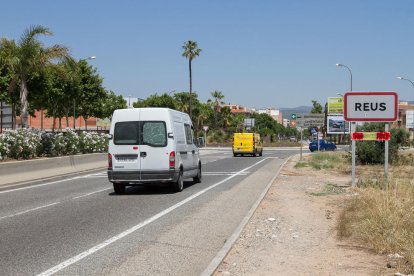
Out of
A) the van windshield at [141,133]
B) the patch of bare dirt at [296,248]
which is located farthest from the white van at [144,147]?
the patch of bare dirt at [296,248]

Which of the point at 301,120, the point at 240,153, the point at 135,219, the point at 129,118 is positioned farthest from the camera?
the point at 240,153

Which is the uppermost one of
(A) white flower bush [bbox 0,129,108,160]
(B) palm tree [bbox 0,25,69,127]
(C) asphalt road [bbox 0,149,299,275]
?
(B) palm tree [bbox 0,25,69,127]

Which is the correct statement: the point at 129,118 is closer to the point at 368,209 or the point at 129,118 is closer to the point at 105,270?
the point at 368,209

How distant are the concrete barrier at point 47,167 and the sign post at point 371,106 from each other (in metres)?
11.3

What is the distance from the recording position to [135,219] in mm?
10734

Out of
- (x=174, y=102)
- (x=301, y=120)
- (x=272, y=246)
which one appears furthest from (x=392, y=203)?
(x=174, y=102)

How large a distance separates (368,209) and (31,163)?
14301mm

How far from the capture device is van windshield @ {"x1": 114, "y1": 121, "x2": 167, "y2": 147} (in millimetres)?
15461

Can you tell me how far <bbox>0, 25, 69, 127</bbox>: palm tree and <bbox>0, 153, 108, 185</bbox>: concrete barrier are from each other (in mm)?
3084

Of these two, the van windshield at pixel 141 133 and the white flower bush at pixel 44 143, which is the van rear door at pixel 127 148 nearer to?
the van windshield at pixel 141 133

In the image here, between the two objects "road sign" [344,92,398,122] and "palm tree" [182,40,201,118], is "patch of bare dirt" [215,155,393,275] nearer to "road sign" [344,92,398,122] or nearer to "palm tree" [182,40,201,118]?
"road sign" [344,92,398,122]

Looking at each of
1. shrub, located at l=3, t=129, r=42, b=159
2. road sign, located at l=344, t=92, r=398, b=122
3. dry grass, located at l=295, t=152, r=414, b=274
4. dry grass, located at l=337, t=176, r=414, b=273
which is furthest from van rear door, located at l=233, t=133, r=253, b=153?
dry grass, located at l=337, t=176, r=414, b=273

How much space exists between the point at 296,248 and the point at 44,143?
18215mm

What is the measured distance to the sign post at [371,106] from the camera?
1606cm
